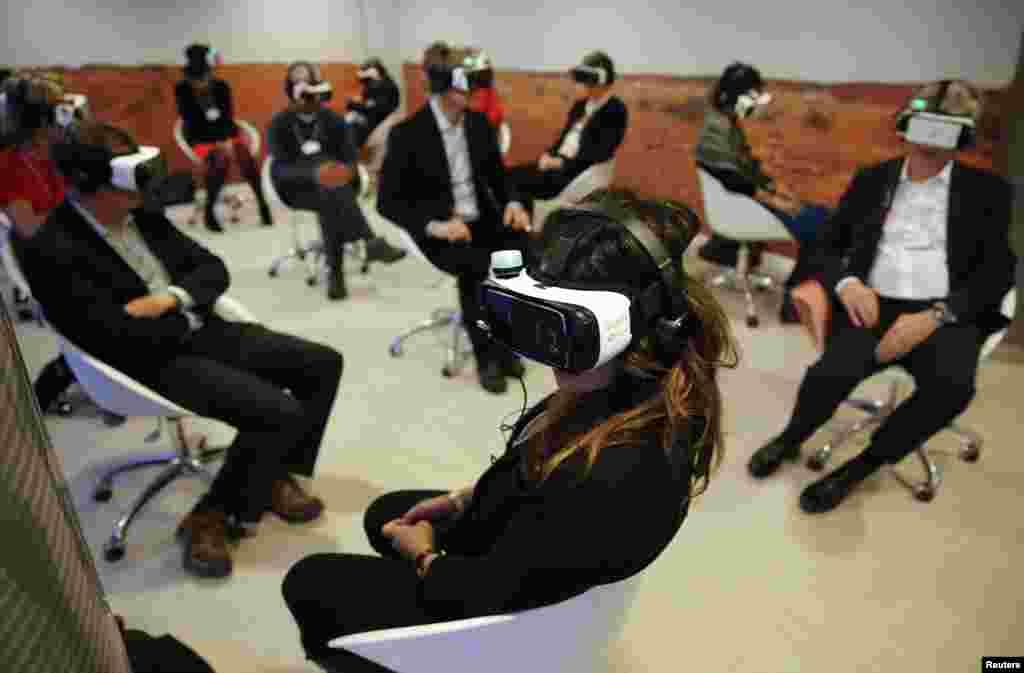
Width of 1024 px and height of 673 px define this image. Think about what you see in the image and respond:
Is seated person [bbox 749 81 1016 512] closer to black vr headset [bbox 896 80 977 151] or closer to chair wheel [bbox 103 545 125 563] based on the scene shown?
black vr headset [bbox 896 80 977 151]

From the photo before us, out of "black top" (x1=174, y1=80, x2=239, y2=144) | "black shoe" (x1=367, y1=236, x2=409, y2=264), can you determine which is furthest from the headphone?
"black top" (x1=174, y1=80, x2=239, y2=144)

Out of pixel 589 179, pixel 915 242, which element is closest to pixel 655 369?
pixel 915 242

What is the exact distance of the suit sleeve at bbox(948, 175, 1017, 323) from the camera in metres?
2.29

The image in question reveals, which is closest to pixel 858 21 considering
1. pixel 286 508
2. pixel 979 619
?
pixel 979 619

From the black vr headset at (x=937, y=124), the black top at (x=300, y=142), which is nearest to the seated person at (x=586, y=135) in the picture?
the black top at (x=300, y=142)

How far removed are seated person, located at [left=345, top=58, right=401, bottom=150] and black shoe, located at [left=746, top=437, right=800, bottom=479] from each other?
16.3ft

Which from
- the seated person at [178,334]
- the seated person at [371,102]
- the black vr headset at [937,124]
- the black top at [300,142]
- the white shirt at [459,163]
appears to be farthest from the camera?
the seated person at [371,102]

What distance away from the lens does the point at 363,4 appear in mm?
7023

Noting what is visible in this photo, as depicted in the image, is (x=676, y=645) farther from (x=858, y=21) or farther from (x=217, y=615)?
(x=858, y=21)

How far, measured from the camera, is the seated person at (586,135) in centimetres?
414

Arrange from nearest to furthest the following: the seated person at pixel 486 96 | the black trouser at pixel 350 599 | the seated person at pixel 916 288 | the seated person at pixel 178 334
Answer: the black trouser at pixel 350 599 → the seated person at pixel 178 334 → the seated person at pixel 916 288 → the seated person at pixel 486 96

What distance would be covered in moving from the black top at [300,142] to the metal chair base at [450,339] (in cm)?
127

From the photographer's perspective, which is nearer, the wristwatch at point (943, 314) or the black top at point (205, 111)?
the wristwatch at point (943, 314)

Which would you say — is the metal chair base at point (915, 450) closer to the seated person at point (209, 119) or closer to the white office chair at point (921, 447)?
the white office chair at point (921, 447)
